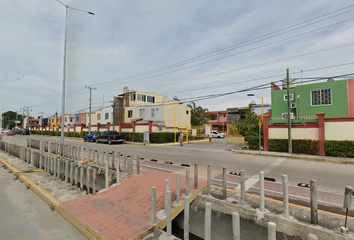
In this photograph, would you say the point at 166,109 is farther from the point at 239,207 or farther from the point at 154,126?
the point at 239,207

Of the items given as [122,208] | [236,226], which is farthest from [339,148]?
[122,208]

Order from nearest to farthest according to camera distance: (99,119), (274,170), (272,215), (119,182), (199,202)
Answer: (272,215) → (199,202) → (119,182) → (274,170) → (99,119)

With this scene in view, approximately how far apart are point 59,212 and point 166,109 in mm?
30952

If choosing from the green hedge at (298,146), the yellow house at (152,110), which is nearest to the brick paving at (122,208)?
the green hedge at (298,146)

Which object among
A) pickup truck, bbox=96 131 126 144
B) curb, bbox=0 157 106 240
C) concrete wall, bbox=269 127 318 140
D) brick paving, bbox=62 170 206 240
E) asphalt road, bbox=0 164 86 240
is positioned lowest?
asphalt road, bbox=0 164 86 240

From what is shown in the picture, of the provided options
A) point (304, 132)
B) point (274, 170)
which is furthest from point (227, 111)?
point (274, 170)

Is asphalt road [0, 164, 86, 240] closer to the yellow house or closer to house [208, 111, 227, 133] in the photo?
the yellow house

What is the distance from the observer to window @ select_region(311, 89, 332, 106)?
19097 millimetres

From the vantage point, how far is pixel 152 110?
3712 cm

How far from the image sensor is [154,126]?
95.5 ft

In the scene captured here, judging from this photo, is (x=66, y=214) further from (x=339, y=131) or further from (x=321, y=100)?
(x=321, y=100)

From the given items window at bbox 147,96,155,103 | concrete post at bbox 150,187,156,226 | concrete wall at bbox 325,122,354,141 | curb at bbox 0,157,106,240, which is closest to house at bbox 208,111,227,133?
window at bbox 147,96,155,103

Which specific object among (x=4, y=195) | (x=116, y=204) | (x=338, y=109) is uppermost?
(x=338, y=109)

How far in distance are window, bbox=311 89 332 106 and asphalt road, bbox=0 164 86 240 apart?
2366 centimetres
